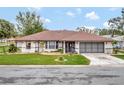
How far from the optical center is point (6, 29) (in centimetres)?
8912

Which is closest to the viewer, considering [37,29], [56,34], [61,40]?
[61,40]

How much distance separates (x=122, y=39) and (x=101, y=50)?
76.6ft

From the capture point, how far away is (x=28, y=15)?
7212cm

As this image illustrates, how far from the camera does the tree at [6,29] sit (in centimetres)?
8756

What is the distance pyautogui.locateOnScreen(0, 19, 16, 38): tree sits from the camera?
87.6m

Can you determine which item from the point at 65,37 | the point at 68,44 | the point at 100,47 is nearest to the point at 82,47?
the point at 68,44

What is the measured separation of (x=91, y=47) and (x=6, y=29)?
47.2 metres

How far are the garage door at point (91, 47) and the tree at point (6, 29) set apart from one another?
4502 centimetres

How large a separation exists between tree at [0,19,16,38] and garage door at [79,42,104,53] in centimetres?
4502

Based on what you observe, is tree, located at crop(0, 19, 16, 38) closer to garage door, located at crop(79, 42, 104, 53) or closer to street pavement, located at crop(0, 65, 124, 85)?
garage door, located at crop(79, 42, 104, 53)
